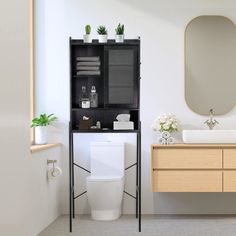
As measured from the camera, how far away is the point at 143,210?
565cm

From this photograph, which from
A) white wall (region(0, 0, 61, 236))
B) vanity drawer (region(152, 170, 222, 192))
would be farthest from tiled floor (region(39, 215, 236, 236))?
white wall (region(0, 0, 61, 236))

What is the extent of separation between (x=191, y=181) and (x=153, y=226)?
588 mm

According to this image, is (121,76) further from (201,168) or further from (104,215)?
(104,215)

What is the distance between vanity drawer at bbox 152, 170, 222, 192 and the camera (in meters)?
5.11

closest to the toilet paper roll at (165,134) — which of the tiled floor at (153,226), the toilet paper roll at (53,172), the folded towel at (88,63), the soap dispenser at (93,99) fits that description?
the soap dispenser at (93,99)

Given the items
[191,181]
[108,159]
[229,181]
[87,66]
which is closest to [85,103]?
[87,66]

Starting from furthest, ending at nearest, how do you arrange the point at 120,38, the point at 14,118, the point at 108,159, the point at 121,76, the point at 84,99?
the point at 108,159
the point at 84,99
the point at 121,76
the point at 120,38
the point at 14,118

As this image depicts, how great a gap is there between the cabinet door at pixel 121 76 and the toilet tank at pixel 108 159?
0.57 m

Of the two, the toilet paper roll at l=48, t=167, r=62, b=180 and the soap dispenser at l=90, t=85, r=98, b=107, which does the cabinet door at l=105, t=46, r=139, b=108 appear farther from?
the toilet paper roll at l=48, t=167, r=62, b=180

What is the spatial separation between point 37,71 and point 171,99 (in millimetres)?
1513

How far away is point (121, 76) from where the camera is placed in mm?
5086

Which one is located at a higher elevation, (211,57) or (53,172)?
(211,57)

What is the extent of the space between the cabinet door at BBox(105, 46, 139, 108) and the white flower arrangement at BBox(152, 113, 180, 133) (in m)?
0.45

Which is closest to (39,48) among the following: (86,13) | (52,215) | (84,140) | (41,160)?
(86,13)
